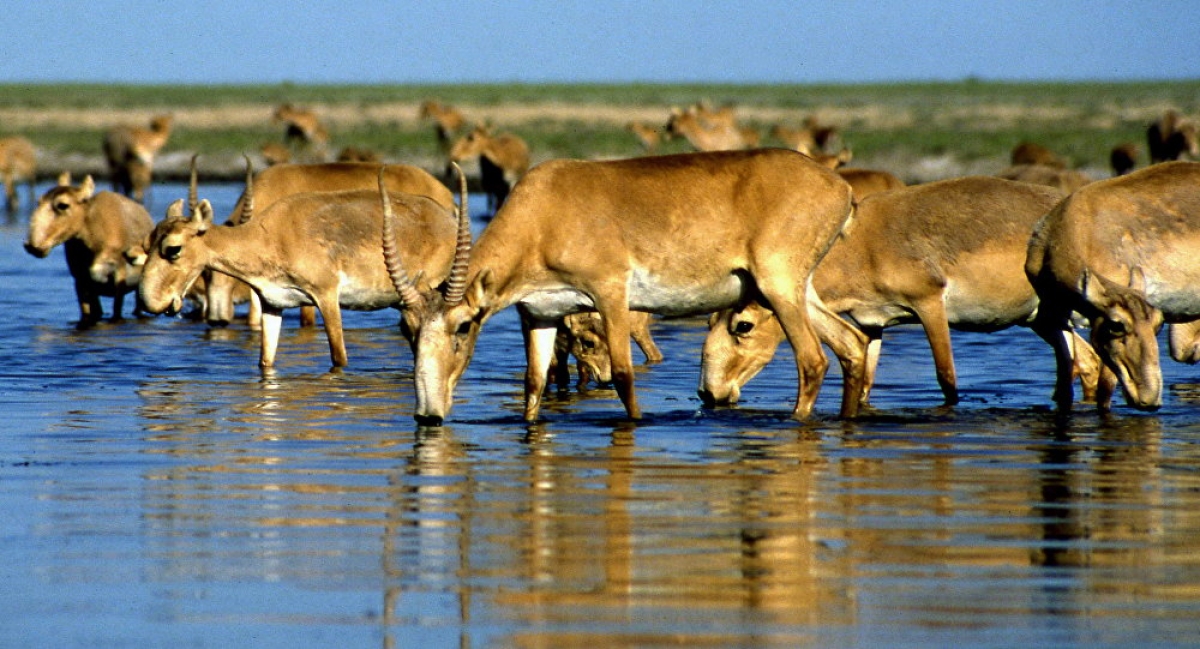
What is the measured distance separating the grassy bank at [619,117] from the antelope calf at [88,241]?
115 feet

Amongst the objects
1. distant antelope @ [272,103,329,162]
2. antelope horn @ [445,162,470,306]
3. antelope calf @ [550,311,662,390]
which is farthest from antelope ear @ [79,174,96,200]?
distant antelope @ [272,103,329,162]

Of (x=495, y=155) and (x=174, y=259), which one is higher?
(x=495, y=155)

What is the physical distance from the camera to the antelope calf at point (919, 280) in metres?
14.5

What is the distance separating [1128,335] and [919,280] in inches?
71.6

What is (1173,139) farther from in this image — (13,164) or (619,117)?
(619,117)

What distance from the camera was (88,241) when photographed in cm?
2252

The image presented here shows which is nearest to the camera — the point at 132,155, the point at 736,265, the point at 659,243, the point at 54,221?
the point at 659,243

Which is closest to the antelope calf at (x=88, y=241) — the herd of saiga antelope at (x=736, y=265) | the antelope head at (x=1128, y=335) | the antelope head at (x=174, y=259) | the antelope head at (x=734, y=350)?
the herd of saiga antelope at (x=736, y=265)

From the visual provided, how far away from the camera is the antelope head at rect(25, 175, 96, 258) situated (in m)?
22.3

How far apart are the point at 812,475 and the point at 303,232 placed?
721 cm

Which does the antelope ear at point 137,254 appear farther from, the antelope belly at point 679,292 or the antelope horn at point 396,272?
the antelope belly at point 679,292

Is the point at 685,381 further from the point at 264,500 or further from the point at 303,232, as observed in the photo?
the point at 264,500

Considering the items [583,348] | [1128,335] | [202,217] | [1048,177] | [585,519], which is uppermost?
[1048,177]

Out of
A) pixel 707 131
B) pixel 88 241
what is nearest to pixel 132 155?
pixel 707 131
